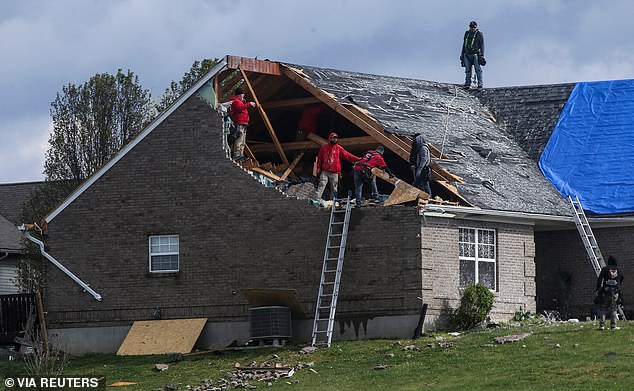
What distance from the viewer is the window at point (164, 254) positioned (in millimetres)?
34344

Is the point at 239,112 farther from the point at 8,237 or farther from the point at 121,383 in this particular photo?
the point at 8,237

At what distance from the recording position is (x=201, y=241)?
34000mm

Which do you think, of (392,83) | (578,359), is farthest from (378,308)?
(392,83)

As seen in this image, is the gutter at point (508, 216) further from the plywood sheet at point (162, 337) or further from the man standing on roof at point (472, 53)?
the man standing on roof at point (472, 53)

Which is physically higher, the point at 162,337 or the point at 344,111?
the point at 344,111

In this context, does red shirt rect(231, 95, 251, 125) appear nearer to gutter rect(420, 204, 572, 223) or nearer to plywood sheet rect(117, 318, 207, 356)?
plywood sheet rect(117, 318, 207, 356)

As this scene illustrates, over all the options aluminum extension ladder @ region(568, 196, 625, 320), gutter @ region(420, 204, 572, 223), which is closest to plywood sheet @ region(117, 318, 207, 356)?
gutter @ region(420, 204, 572, 223)

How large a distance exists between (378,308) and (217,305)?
13.6 ft

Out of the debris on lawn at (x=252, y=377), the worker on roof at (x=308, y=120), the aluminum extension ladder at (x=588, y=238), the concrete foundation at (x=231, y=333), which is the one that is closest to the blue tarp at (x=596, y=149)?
the aluminum extension ladder at (x=588, y=238)

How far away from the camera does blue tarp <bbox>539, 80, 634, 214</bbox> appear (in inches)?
1414

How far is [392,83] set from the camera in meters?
39.9

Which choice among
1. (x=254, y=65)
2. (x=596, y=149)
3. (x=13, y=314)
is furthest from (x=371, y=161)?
(x=13, y=314)

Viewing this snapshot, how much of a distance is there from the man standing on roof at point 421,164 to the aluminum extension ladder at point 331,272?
5.62 ft

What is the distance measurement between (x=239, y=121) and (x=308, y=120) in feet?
8.02
